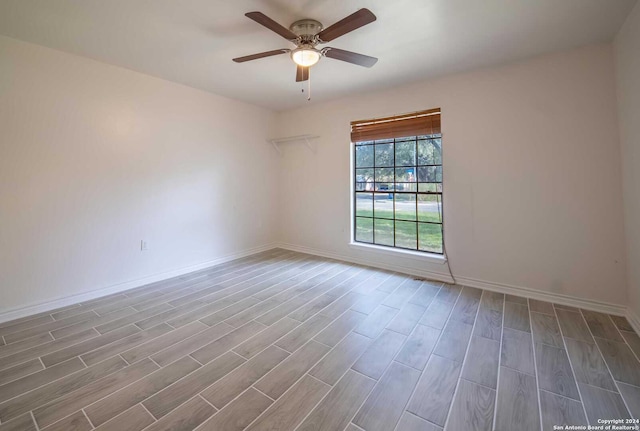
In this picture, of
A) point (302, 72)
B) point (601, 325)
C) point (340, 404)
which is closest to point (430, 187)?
point (601, 325)

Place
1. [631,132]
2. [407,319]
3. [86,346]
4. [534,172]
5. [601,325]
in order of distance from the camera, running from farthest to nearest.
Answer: [534,172] < [407,319] < [601,325] < [631,132] < [86,346]

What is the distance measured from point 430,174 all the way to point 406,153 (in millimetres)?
458

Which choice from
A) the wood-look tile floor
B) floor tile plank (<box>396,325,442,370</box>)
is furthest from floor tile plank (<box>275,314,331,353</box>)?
floor tile plank (<box>396,325,442,370</box>)

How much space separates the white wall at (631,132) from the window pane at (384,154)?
2.22 m

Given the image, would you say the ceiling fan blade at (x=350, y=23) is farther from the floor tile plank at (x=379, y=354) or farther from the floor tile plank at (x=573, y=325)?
the floor tile plank at (x=573, y=325)

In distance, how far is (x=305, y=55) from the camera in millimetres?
2244

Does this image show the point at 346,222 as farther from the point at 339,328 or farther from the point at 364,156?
the point at 339,328

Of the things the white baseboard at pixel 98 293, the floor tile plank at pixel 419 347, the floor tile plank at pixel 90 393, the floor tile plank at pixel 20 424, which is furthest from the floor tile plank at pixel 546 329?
the white baseboard at pixel 98 293

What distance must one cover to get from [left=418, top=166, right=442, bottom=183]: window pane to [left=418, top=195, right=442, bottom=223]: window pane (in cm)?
21

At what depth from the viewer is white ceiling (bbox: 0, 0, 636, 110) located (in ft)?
6.54

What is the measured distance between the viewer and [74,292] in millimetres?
2811

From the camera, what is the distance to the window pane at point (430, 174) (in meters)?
3.43

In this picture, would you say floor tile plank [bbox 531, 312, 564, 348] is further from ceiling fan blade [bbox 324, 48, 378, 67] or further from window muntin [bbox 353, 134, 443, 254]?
ceiling fan blade [bbox 324, 48, 378, 67]

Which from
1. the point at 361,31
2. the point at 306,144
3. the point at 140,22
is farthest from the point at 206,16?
the point at 306,144
